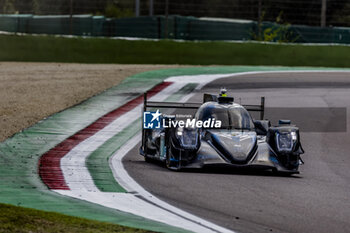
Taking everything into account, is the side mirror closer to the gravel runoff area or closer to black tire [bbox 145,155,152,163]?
black tire [bbox 145,155,152,163]

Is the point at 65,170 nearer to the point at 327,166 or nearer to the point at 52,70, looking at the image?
the point at 327,166

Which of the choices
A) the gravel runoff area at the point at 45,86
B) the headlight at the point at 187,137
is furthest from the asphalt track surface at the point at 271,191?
the gravel runoff area at the point at 45,86

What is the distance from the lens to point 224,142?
537 inches

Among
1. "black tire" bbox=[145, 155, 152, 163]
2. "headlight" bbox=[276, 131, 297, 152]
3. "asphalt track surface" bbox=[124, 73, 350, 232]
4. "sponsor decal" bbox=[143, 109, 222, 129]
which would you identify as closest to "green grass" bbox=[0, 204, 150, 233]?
"asphalt track surface" bbox=[124, 73, 350, 232]

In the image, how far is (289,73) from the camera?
32.7 m

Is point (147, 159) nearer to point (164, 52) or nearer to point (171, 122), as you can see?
point (171, 122)

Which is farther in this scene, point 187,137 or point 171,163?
point 171,163

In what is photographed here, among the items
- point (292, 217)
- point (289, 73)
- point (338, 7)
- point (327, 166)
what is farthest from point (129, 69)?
point (292, 217)

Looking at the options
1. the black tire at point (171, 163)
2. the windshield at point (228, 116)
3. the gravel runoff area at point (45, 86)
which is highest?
the windshield at point (228, 116)

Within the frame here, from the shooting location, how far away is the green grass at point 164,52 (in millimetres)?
33188

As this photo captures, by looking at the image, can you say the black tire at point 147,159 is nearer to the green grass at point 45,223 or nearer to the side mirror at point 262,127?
the side mirror at point 262,127

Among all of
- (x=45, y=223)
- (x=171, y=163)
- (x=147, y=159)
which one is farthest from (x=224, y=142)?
(x=45, y=223)

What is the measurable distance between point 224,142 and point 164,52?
2035cm

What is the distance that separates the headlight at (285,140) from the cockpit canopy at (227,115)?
32.5 inches
